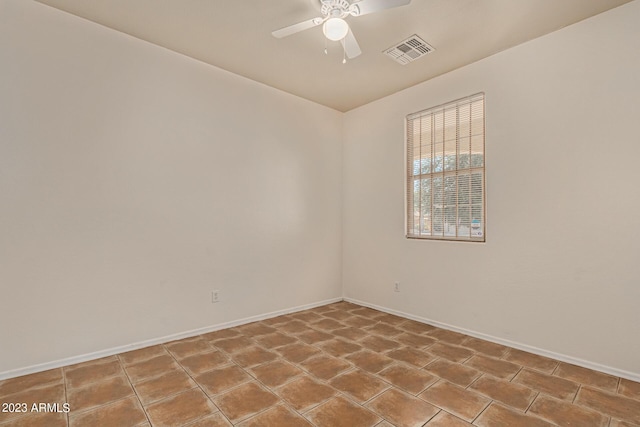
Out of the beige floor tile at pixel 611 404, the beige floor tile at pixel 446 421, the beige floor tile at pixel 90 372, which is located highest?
the beige floor tile at pixel 90 372

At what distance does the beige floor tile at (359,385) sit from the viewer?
213 centimetres

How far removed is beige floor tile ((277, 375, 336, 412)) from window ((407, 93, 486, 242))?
2.18 meters

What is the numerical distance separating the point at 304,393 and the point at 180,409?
2.63ft

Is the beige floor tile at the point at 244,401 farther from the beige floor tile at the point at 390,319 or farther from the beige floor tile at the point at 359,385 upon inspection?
the beige floor tile at the point at 390,319

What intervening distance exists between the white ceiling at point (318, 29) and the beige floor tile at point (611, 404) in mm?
2908

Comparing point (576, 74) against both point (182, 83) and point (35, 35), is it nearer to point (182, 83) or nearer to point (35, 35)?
point (182, 83)

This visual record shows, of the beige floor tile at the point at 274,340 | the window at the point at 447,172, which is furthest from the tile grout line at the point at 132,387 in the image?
the window at the point at 447,172

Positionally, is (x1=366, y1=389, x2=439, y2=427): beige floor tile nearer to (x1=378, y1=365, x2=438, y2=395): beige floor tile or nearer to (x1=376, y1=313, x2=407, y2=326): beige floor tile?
(x1=378, y1=365, x2=438, y2=395): beige floor tile

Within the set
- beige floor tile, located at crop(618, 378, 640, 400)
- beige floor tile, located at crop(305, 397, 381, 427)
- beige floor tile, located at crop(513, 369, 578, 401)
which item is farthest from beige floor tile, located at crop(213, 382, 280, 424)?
beige floor tile, located at crop(618, 378, 640, 400)

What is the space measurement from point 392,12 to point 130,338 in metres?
3.66

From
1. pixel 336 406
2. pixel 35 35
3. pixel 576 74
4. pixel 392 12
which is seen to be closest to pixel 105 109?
pixel 35 35

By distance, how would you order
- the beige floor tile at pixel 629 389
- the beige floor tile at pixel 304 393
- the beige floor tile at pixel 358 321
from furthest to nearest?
the beige floor tile at pixel 358 321 → the beige floor tile at pixel 629 389 → the beige floor tile at pixel 304 393

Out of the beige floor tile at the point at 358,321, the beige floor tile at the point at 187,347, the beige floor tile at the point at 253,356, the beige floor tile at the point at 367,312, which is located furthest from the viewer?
the beige floor tile at the point at 367,312

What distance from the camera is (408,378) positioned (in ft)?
7.75
